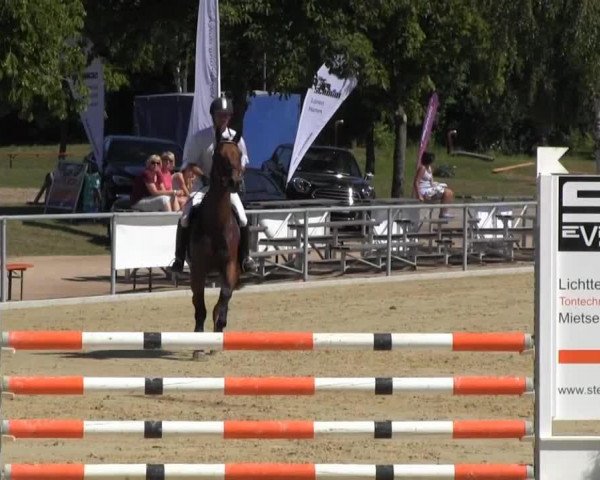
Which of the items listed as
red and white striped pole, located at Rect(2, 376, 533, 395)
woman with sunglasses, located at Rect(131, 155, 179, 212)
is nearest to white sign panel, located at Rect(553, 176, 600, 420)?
red and white striped pole, located at Rect(2, 376, 533, 395)

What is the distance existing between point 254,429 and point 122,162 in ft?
85.1

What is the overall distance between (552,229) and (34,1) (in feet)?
50.6

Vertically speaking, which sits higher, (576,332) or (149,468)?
(576,332)

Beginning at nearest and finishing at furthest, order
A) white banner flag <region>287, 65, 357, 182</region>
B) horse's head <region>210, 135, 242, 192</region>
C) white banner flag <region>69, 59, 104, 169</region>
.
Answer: horse's head <region>210, 135, 242, 192</region> < white banner flag <region>287, 65, 357, 182</region> < white banner flag <region>69, 59, 104, 169</region>

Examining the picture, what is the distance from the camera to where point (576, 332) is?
8680 mm

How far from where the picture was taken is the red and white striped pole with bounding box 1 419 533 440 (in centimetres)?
859

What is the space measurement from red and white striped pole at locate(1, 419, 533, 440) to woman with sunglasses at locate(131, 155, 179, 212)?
44.5 ft

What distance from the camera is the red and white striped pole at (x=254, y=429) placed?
8594 mm

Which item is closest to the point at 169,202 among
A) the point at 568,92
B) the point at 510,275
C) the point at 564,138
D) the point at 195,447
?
the point at 510,275

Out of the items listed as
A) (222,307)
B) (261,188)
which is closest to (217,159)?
(222,307)

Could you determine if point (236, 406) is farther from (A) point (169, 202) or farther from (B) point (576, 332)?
(A) point (169, 202)

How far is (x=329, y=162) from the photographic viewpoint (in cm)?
3497

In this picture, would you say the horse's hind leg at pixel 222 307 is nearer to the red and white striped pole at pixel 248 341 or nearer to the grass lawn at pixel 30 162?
the red and white striped pole at pixel 248 341

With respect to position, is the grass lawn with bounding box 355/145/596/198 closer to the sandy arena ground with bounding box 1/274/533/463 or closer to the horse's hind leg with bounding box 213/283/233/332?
the sandy arena ground with bounding box 1/274/533/463
